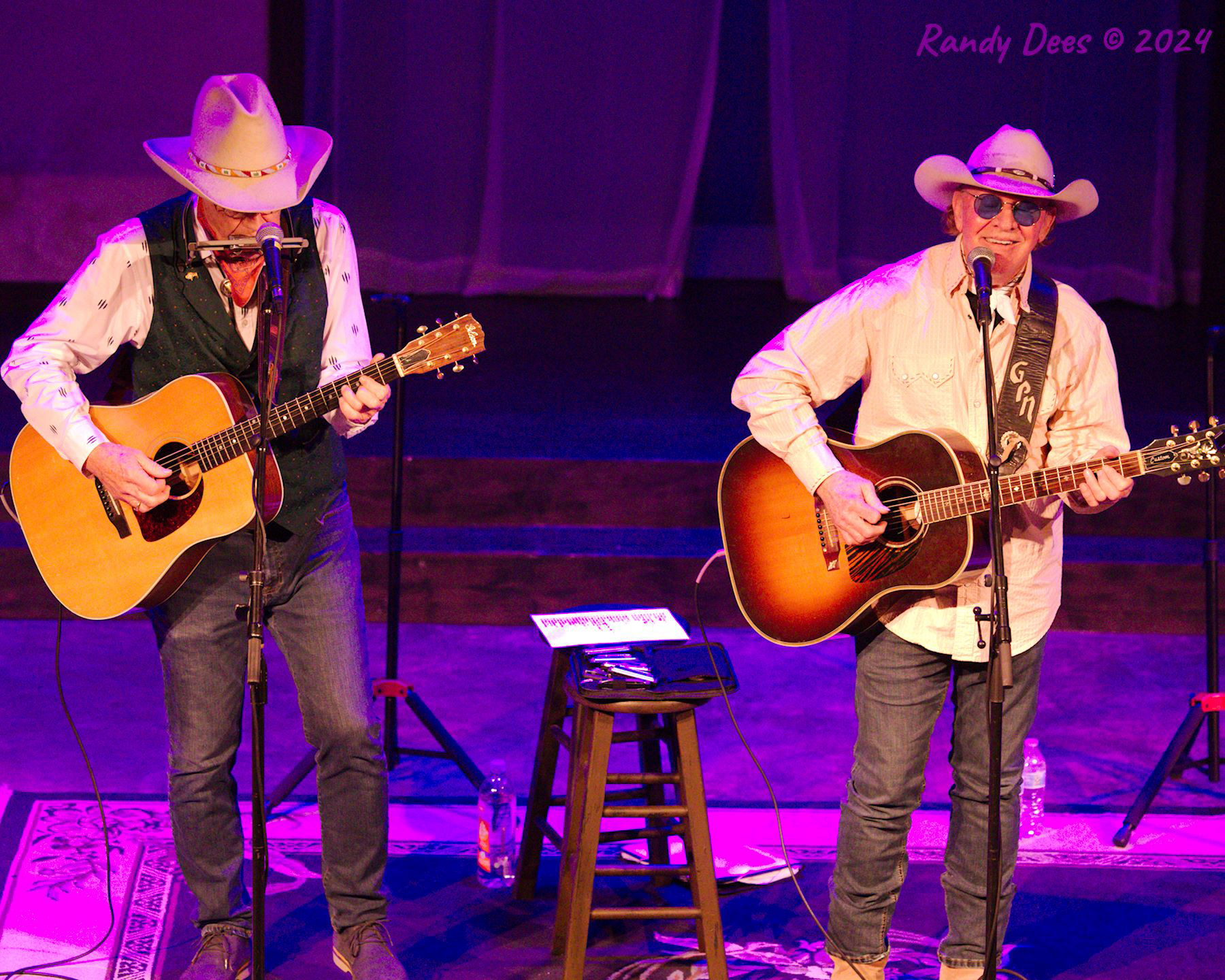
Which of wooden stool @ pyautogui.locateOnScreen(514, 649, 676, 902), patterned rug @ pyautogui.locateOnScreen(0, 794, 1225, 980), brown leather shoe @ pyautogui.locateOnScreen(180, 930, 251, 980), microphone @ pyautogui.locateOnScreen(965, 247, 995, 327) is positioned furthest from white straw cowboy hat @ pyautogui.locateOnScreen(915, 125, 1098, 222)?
brown leather shoe @ pyautogui.locateOnScreen(180, 930, 251, 980)

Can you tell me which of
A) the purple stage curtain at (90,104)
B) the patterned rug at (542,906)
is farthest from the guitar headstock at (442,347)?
the purple stage curtain at (90,104)

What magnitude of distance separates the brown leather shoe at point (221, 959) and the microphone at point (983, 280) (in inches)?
90.2

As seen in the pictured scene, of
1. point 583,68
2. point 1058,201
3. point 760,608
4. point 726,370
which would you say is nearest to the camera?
point 1058,201

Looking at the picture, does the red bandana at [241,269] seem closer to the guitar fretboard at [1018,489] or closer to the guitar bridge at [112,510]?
the guitar bridge at [112,510]

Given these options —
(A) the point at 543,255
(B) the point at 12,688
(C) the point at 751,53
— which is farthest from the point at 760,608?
(C) the point at 751,53

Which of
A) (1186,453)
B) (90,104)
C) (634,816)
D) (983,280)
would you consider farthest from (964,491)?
(90,104)

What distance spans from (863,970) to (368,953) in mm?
1181

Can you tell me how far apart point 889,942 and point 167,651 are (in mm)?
1986

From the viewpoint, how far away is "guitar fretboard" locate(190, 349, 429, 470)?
10.8 feet

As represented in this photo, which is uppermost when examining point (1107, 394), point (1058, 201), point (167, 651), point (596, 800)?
point (1058, 201)

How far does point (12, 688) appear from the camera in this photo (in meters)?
5.65

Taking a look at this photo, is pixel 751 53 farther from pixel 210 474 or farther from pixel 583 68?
pixel 210 474

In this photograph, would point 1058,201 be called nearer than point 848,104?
Yes

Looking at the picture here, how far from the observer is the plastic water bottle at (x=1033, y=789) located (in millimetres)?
4695
